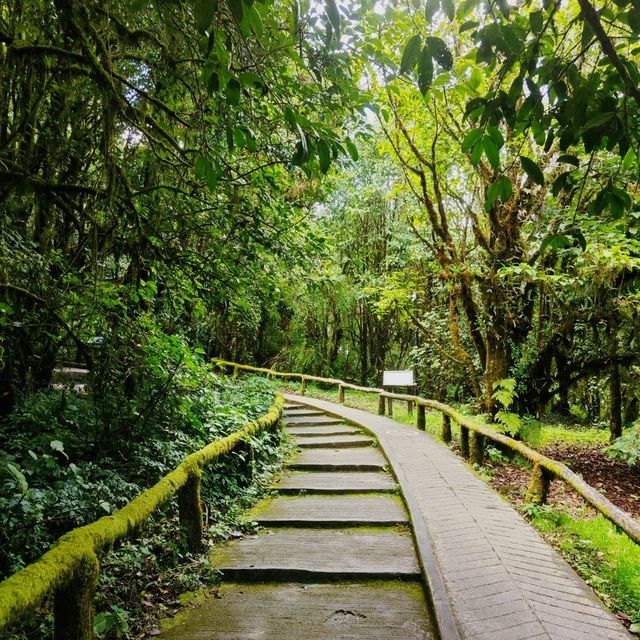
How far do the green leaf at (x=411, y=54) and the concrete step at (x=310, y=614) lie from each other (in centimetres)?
359

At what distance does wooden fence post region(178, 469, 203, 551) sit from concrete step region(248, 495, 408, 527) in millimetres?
1159

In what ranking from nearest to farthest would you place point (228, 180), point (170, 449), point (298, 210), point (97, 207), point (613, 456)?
1. point (228, 180)
2. point (97, 207)
3. point (170, 449)
4. point (298, 210)
5. point (613, 456)

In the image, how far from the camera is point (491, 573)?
3.85 metres

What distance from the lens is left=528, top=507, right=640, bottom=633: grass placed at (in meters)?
3.64

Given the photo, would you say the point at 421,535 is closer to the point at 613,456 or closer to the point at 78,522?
the point at 78,522

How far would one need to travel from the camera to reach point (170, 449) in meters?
5.57

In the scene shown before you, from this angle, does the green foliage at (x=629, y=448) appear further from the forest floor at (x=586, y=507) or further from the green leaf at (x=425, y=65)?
the green leaf at (x=425, y=65)

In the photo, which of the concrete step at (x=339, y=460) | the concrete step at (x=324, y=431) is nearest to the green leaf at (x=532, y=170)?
the concrete step at (x=339, y=460)

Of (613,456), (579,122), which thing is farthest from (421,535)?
(613,456)

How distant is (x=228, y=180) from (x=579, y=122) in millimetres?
3327

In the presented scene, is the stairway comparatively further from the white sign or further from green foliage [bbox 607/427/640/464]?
the white sign

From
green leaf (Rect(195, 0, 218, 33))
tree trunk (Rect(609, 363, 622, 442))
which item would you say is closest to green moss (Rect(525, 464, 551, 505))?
green leaf (Rect(195, 0, 218, 33))

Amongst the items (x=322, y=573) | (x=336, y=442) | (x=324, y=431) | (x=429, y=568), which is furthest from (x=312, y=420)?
(x=429, y=568)

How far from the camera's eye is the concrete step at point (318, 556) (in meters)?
4.17
